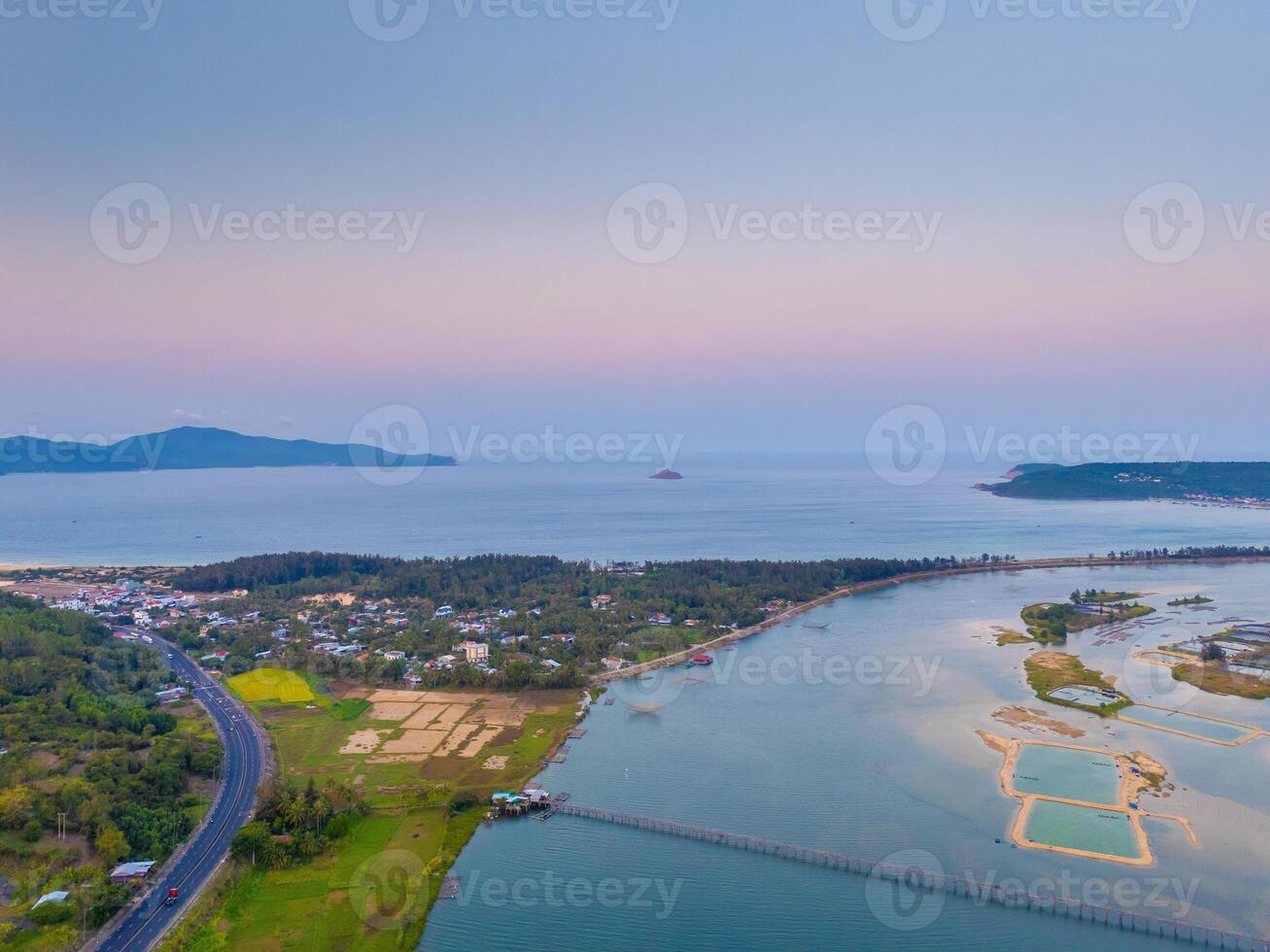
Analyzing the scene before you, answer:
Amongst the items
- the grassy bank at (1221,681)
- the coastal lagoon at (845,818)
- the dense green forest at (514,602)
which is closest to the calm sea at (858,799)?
the coastal lagoon at (845,818)

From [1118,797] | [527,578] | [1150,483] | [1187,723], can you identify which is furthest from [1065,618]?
[1150,483]

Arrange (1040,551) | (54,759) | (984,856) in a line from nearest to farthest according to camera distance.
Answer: (984,856)
(54,759)
(1040,551)

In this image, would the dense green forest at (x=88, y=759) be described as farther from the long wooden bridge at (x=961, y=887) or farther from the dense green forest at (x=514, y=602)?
the long wooden bridge at (x=961, y=887)

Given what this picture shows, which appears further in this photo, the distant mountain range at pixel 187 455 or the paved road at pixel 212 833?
the distant mountain range at pixel 187 455

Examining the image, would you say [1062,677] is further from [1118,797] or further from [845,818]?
[845,818]

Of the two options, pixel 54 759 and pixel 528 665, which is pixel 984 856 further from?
pixel 54 759

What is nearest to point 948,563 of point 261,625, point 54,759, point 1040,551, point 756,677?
point 1040,551
